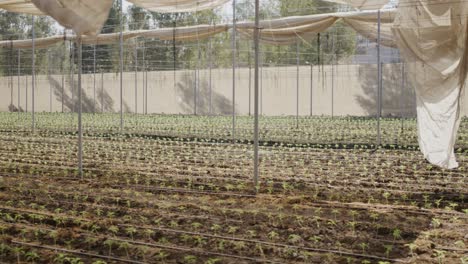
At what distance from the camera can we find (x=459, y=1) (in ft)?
19.3

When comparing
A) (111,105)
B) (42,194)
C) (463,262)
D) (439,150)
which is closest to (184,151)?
(42,194)

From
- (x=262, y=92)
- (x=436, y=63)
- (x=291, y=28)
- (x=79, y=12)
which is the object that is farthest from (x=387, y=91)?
(x=79, y=12)

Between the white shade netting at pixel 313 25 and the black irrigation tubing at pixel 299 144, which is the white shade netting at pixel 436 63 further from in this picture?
the white shade netting at pixel 313 25

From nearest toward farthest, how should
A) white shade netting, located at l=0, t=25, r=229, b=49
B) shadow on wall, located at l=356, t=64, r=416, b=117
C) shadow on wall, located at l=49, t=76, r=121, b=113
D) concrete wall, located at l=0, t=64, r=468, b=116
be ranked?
white shade netting, located at l=0, t=25, r=229, b=49, shadow on wall, located at l=356, t=64, r=416, b=117, concrete wall, located at l=0, t=64, r=468, b=116, shadow on wall, located at l=49, t=76, r=121, b=113

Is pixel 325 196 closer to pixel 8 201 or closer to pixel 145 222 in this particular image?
pixel 145 222

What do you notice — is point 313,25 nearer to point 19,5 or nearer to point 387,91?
point 19,5

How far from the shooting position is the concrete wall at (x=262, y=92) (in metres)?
19.0

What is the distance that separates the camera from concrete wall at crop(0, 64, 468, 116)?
62.2ft

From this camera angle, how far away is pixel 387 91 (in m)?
18.9

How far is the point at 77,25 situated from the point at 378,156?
477 centimetres

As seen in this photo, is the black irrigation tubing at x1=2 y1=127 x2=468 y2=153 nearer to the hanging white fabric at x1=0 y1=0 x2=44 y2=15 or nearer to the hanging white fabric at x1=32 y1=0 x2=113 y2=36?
the hanging white fabric at x1=0 y1=0 x2=44 y2=15

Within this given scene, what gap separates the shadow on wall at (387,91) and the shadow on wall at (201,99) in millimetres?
5235

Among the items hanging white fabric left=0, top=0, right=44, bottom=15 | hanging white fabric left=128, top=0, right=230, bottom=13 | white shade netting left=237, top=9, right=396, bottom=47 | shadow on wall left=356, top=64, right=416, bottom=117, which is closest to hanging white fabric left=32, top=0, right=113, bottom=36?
hanging white fabric left=128, top=0, right=230, bottom=13

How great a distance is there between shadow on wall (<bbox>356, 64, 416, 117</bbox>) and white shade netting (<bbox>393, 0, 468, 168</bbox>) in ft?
42.0
